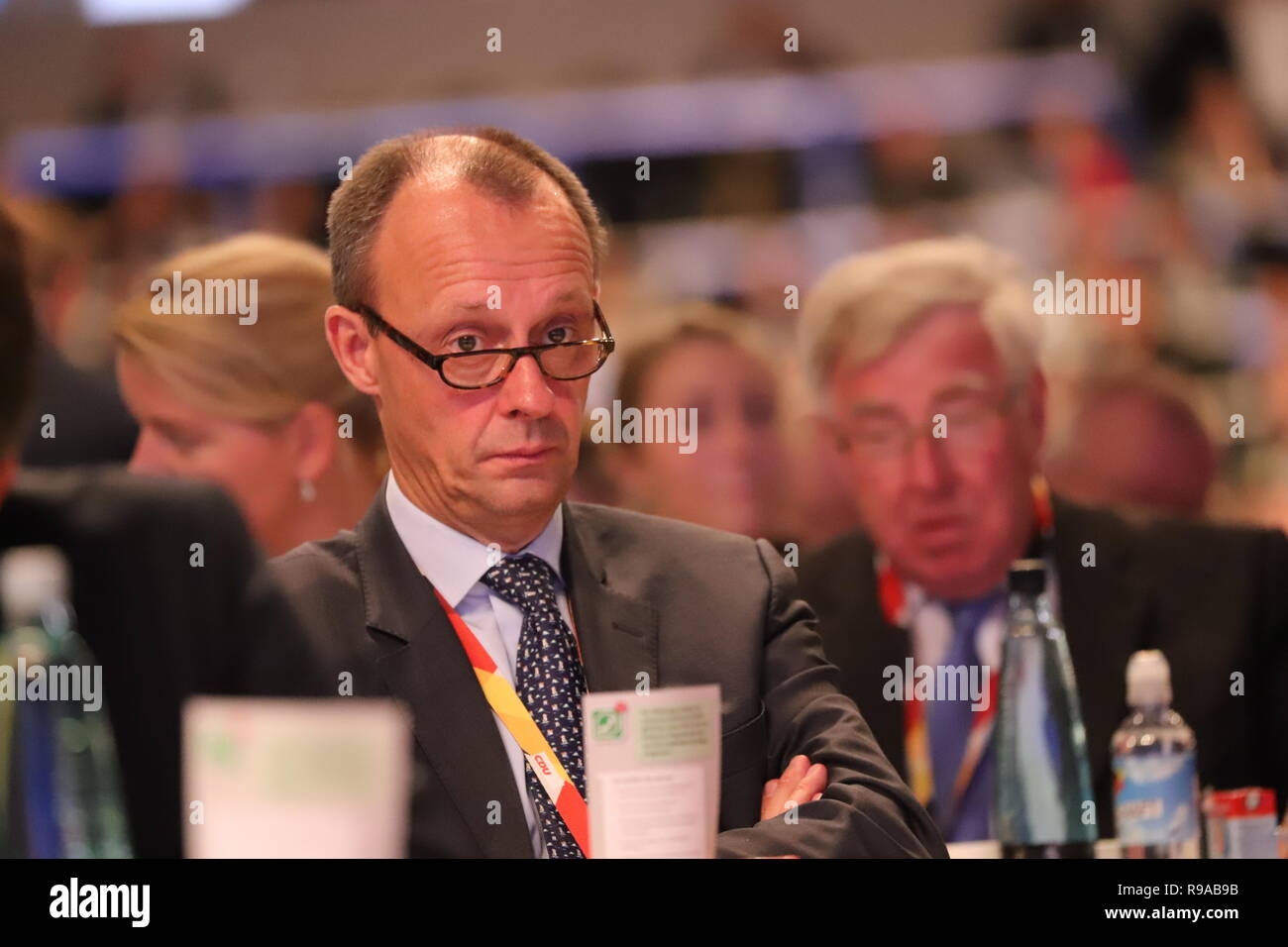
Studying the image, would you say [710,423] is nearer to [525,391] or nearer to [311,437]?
[525,391]

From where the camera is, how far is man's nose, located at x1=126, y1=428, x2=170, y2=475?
8.88ft

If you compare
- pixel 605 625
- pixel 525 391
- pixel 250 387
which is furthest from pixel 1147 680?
pixel 250 387

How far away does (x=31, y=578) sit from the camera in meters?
2.05

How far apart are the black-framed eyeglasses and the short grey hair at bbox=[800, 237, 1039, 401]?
593mm

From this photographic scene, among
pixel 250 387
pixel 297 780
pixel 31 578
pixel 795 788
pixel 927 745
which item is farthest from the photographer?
pixel 250 387

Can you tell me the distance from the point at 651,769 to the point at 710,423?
121cm

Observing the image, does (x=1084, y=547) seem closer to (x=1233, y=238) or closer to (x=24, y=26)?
(x=1233, y=238)

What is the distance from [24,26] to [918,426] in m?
1.86

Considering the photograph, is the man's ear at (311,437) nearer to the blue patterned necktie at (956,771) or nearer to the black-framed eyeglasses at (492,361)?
the black-framed eyeglasses at (492,361)

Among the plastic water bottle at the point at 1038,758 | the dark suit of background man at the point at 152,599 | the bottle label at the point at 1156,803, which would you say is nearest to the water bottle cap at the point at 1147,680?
the bottle label at the point at 1156,803

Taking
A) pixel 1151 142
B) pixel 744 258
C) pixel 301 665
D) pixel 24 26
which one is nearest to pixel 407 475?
pixel 301 665

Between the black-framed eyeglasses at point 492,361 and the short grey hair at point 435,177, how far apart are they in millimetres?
130

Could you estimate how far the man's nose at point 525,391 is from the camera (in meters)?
2.29

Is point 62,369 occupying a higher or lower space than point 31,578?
higher
